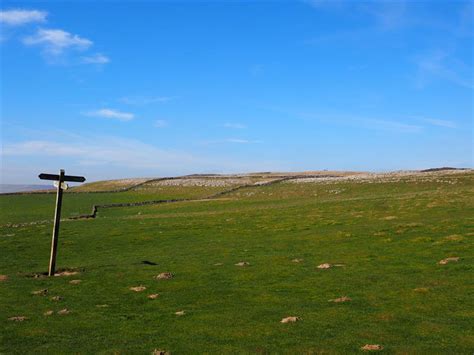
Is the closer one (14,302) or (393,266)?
(14,302)

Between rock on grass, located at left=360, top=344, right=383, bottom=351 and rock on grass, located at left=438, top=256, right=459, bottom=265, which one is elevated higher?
rock on grass, located at left=438, top=256, right=459, bottom=265

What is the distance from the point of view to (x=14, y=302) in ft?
78.1

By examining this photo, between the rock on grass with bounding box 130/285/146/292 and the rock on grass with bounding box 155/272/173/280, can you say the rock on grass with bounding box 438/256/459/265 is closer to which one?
the rock on grass with bounding box 155/272/173/280

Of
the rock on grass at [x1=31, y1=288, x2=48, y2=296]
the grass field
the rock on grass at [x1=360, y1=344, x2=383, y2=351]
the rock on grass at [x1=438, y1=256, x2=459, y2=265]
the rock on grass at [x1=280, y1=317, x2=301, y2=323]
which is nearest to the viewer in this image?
the rock on grass at [x1=360, y1=344, x2=383, y2=351]

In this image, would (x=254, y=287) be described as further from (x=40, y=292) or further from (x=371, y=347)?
(x=40, y=292)

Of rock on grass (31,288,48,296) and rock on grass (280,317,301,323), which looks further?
rock on grass (31,288,48,296)

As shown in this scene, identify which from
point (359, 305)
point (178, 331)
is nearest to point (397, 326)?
point (359, 305)

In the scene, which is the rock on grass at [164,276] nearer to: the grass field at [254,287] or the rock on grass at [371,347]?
the grass field at [254,287]

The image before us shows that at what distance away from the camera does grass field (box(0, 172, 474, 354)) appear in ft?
55.5

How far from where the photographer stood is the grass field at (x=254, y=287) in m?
16.9

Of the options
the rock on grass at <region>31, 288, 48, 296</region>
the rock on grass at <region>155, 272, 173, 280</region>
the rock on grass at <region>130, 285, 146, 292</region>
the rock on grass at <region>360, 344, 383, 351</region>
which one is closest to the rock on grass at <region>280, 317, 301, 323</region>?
the rock on grass at <region>360, 344, 383, 351</region>

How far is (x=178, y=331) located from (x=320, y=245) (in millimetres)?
22420

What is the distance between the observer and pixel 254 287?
2534cm

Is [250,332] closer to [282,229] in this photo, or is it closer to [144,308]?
[144,308]
